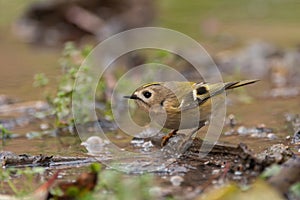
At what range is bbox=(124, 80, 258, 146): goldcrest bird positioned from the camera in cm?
470

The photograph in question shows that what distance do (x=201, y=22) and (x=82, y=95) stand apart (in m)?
6.40

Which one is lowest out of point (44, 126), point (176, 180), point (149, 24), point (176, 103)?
point (176, 180)

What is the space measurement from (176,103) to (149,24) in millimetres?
6694

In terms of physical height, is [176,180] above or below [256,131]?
below

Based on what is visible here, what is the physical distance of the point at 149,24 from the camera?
11.3 meters

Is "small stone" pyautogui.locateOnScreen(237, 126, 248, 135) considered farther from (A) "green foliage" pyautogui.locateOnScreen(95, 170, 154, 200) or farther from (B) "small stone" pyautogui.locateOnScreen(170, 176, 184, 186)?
→ (A) "green foliage" pyautogui.locateOnScreen(95, 170, 154, 200)

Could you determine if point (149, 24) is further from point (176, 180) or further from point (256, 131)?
point (176, 180)

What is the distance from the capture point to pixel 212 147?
14.9 feet

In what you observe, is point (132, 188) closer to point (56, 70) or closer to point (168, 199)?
point (168, 199)

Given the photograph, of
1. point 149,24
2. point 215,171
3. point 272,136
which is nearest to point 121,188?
point 215,171

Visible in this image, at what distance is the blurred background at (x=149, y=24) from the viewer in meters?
9.44

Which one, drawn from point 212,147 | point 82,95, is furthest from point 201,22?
point 212,147

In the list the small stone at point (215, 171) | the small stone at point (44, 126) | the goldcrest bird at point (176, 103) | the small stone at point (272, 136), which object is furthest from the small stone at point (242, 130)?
the small stone at point (44, 126)

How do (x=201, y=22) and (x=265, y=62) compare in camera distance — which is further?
(x=201, y=22)
